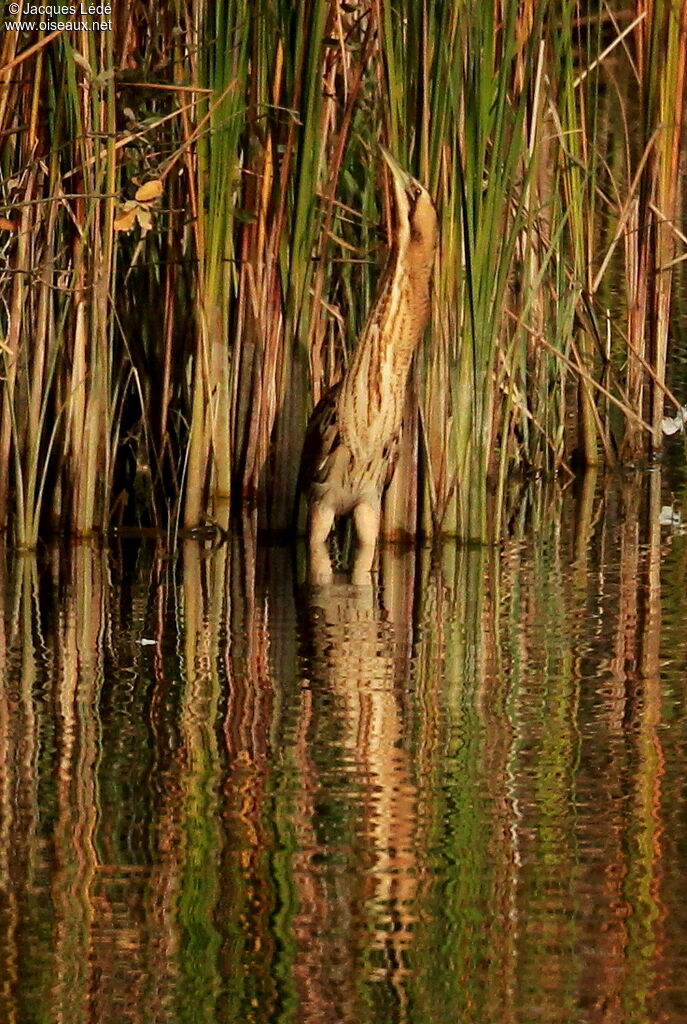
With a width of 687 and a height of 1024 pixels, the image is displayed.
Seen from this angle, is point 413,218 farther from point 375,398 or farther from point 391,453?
point 391,453

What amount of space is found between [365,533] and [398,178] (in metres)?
0.97

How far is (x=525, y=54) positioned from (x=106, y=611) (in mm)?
2058

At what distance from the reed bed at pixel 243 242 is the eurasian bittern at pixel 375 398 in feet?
0.39

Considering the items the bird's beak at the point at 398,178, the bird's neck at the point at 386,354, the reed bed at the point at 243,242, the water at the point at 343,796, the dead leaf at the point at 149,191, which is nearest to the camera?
the water at the point at 343,796

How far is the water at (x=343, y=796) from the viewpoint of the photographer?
2.88 m

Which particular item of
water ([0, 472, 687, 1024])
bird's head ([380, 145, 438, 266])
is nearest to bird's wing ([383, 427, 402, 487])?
water ([0, 472, 687, 1024])


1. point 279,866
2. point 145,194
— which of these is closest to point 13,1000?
point 279,866

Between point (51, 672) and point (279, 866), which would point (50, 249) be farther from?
point (279, 866)

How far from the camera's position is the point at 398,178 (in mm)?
5715

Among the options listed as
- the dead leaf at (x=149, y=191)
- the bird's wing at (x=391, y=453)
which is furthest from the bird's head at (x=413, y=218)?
the dead leaf at (x=149, y=191)

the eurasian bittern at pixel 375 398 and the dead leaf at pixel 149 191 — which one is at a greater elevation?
the dead leaf at pixel 149 191

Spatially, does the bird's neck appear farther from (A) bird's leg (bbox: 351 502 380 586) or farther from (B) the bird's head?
(A) bird's leg (bbox: 351 502 380 586)

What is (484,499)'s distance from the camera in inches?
244

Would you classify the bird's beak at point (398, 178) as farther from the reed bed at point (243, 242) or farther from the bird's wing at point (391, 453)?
the bird's wing at point (391, 453)
